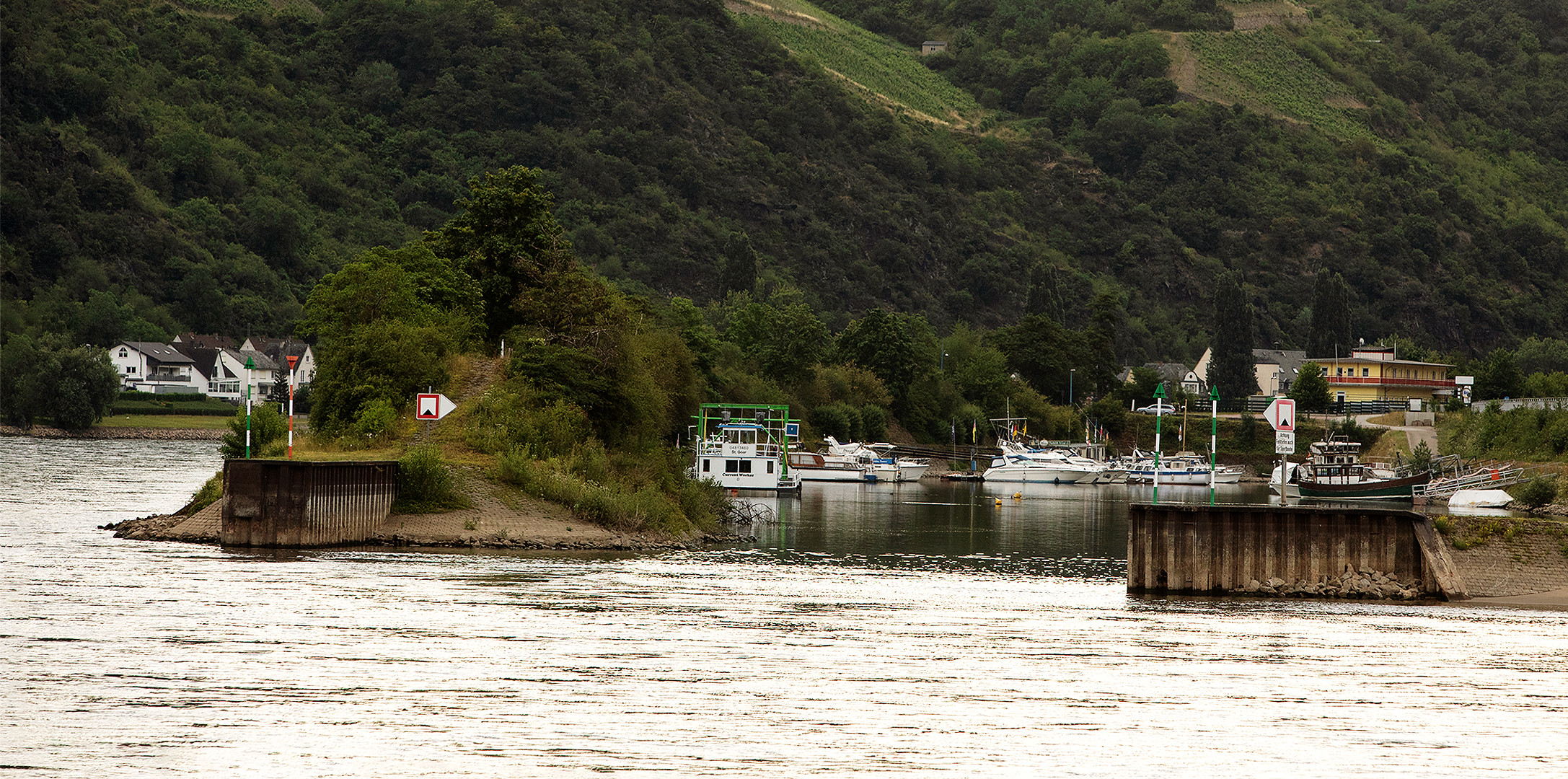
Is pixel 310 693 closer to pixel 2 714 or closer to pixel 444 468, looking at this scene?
pixel 2 714

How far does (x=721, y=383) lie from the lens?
11706 centimetres

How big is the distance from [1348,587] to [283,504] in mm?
27209

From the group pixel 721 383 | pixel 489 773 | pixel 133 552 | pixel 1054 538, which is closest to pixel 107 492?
pixel 133 552

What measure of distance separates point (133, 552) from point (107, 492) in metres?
31.2

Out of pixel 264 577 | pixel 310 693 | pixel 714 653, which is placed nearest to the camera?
pixel 310 693

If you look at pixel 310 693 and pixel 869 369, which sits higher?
pixel 869 369

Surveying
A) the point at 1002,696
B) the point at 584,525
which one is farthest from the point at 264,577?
the point at 1002,696

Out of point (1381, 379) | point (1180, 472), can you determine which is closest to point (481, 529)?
point (1180, 472)

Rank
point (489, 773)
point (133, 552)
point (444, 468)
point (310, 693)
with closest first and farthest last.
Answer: point (489, 773), point (310, 693), point (133, 552), point (444, 468)

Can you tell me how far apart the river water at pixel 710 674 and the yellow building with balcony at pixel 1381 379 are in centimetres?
15066

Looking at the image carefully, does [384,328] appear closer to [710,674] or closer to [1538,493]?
[710,674]

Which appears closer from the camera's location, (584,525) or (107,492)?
(584,525)

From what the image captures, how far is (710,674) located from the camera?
85.3ft

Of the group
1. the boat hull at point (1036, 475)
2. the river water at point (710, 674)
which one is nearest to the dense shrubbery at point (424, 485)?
the river water at point (710, 674)
